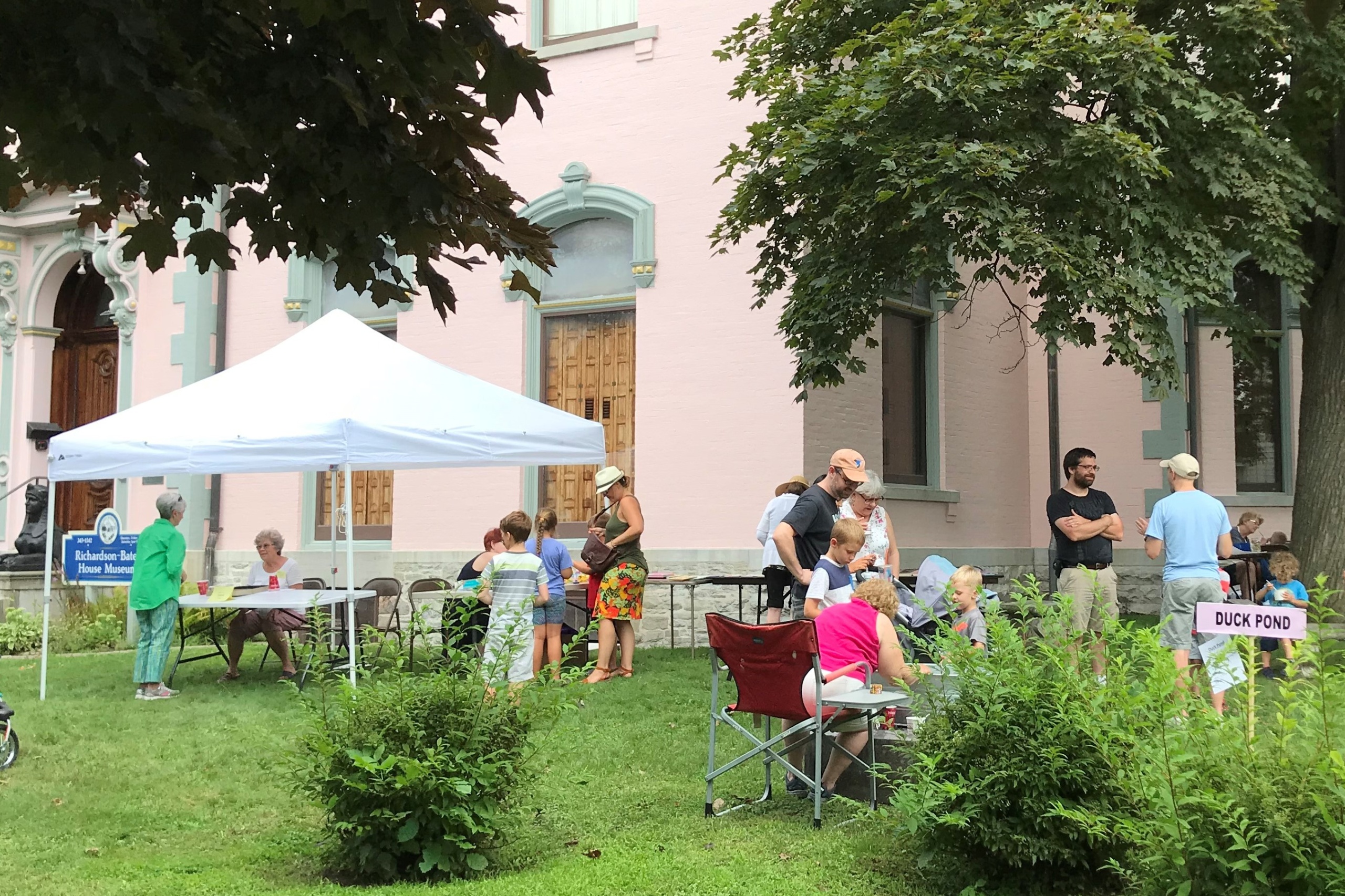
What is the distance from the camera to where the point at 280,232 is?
4.27 m

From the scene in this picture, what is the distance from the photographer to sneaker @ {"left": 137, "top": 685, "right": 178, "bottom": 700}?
1053cm

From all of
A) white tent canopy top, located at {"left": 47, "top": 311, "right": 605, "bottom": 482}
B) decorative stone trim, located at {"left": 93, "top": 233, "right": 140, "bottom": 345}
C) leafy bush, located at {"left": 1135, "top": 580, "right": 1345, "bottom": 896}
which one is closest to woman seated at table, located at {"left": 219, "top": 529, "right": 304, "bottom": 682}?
white tent canopy top, located at {"left": 47, "top": 311, "right": 605, "bottom": 482}

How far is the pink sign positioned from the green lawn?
165 centimetres

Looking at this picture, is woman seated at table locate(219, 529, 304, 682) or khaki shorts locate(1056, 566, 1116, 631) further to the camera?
woman seated at table locate(219, 529, 304, 682)

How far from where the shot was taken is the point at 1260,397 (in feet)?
53.8

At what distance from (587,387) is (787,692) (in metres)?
8.94

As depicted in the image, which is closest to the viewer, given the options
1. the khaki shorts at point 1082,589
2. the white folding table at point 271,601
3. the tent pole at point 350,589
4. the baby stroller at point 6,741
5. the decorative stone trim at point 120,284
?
the baby stroller at point 6,741

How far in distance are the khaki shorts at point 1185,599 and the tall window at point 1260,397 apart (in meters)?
8.25

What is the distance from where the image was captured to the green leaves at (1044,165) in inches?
387

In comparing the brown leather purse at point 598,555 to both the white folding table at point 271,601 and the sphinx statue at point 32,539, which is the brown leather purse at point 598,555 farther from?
the sphinx statue at point 32,539

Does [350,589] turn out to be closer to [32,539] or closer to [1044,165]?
[1044,165]

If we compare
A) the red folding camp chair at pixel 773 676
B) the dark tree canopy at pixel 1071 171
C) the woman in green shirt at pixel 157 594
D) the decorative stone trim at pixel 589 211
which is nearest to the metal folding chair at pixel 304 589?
the woman in green shirt at pixel 157 594

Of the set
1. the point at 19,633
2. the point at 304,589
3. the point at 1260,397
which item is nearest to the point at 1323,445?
the point at 1260,397

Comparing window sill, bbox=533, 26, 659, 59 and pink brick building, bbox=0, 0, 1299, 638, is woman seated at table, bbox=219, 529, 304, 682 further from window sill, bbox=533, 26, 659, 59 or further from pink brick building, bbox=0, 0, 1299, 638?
window sill, bbox=533, 26, 659, 59
